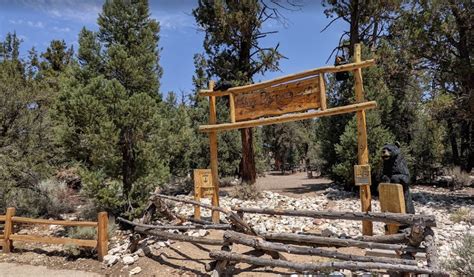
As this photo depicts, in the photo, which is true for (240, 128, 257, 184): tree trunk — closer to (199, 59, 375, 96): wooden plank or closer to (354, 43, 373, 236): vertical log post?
(199, 59, 375, 96): wooden plank

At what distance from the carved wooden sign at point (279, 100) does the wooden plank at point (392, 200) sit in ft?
7.67

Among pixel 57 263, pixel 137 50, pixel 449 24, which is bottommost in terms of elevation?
pixel 57 263

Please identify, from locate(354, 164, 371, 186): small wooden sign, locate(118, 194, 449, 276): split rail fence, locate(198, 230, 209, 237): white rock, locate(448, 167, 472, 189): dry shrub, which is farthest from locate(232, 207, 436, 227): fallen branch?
locate(448, 167, 472, 189): dry shrub

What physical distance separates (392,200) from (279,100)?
10.4 ft

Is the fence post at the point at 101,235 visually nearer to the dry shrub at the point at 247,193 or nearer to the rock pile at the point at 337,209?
the rock pile at the point at 337,209

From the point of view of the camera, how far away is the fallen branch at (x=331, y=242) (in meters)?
4.64

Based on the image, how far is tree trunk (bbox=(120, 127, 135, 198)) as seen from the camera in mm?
8922

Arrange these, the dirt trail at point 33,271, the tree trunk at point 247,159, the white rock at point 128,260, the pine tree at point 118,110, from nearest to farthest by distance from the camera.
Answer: the dirt trail at point 33,271 → the white rock at point 128,260 → the pine tree at point 118,110 → the tree trunk at point 247,159

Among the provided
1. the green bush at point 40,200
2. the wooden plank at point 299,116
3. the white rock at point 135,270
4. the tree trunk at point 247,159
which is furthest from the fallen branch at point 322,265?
the tree trunk at point 247,159

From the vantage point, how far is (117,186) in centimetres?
866

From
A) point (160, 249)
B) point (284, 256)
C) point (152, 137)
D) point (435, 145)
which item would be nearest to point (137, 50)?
point (152, 137)

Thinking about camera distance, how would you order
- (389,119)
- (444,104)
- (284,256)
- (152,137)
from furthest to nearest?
(389,119), (444,104), (152,137), (284,256)

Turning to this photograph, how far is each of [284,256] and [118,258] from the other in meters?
3.34

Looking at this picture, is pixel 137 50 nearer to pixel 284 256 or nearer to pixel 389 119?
pixel 284 256
